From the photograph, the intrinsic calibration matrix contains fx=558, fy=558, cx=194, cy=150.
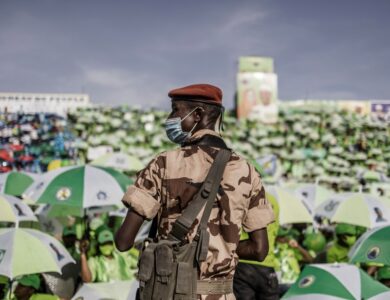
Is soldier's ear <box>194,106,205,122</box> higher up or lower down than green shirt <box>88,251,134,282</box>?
higher up

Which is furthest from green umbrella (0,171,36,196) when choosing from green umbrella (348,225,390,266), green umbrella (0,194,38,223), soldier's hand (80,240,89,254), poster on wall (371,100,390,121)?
poster on wall (371,100,390,121)

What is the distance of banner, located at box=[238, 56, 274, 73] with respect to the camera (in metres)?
31.3

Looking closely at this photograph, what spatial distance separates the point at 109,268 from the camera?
506cm

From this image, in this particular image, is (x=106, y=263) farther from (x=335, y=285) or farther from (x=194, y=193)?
(x=194, y=193)

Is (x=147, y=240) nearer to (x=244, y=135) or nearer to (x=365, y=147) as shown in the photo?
(x=244, y=135)

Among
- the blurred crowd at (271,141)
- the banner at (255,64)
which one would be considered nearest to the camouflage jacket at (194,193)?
the blurred crowd at (271,141)

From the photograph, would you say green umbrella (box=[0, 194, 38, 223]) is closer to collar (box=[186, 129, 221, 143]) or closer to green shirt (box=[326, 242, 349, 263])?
green shirt (box=[326, 242, 349, 263])

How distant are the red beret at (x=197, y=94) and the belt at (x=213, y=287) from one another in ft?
2.07

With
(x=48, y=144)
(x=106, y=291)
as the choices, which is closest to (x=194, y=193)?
(x=106, y=291)

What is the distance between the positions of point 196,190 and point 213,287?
1.09 feet

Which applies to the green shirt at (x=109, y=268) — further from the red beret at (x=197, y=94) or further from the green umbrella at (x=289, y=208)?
the red beret at (x=197, y=94)

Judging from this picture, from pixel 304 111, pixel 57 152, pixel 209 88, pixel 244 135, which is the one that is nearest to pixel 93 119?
pixel 57 152

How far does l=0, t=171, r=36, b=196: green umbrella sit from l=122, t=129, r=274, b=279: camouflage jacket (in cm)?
654

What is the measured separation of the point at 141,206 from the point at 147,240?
0.13 m
